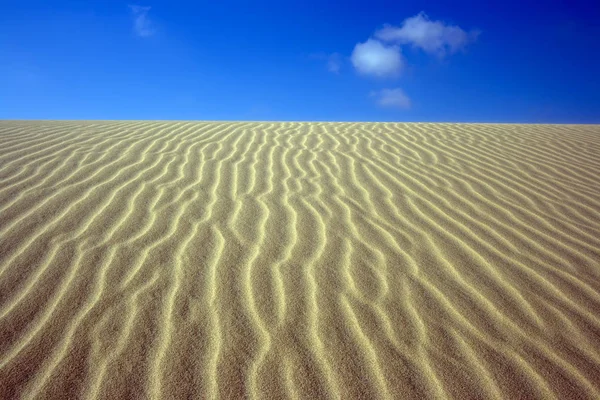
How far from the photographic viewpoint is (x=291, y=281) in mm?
2527

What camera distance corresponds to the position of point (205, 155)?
512 cm

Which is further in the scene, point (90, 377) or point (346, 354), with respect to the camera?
point (346, 354)

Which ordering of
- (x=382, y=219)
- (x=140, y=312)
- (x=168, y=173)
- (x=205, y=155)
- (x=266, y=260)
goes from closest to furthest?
(x=140, y=312), (x=266, y=260), (x=382, y=219), (x=168, y=173), (x=205, y=155)

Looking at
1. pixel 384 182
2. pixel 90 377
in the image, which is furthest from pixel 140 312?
pixel 384 182

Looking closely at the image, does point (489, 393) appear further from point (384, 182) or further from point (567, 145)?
point (567, 145)

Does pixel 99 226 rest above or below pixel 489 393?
above

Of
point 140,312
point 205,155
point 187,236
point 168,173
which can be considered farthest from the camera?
point 205,155

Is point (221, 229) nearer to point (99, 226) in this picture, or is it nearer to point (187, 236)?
point (187, 236)

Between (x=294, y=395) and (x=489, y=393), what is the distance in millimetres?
899

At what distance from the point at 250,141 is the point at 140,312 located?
4183 millimetres

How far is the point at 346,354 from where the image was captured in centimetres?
199

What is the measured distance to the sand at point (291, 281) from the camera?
1862 mm

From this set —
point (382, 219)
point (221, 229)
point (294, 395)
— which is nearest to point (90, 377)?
point (294, 395)

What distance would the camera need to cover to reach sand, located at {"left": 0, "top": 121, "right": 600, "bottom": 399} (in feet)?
6.11
